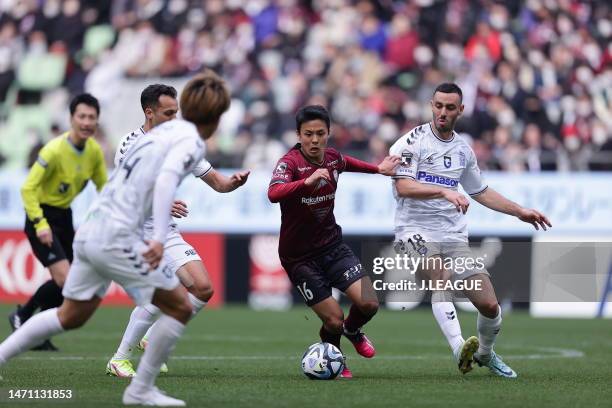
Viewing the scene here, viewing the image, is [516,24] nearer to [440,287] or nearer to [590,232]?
[590,232]

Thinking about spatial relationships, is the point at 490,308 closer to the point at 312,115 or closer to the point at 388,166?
the point at 388,166

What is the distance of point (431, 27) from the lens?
24172mm

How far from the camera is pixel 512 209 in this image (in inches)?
415

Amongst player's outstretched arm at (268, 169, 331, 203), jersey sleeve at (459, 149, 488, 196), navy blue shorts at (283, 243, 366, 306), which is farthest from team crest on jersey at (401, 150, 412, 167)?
player's outstretched arm at (268, 169, 331, 203)

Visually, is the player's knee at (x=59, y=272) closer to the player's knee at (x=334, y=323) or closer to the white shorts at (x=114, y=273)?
the player's knee at (x=334, y=323)

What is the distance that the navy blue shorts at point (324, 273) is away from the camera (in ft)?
33.8

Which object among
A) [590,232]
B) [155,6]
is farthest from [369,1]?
[590,232]

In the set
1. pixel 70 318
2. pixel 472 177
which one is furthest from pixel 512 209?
pixel 70 318

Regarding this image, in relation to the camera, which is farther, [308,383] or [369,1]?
[369,1]

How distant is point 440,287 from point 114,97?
14623mm

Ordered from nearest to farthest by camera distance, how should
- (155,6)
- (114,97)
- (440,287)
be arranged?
(440,287)
(114,97)
(155,6)

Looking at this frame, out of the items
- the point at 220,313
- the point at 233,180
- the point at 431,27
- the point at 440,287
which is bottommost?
the point at 220,313

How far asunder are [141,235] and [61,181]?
397 cm

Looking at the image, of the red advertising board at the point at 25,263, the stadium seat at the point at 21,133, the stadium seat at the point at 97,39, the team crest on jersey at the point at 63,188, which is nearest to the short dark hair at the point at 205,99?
the team crest on jersey at the point at 63,188
